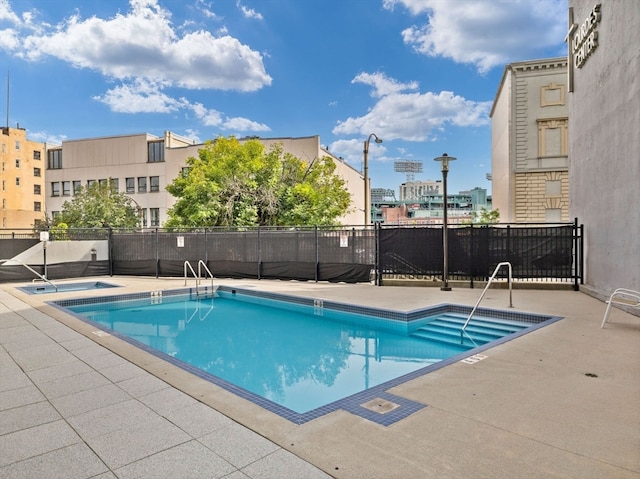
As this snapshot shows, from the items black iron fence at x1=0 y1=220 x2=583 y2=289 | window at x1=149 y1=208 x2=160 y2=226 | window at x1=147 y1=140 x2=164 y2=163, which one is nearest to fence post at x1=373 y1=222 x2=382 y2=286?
black iron fence at x1=0 y1=220 x2=583 y2=289

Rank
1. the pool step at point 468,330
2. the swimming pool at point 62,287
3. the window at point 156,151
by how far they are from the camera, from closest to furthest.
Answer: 1. the pool step at point 468,330
2. the swimming pool at point 62,287
3. the window at point 156,151

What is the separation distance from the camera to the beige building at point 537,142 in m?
28.1

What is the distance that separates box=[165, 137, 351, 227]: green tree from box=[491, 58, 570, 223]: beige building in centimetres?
Answer: 1322

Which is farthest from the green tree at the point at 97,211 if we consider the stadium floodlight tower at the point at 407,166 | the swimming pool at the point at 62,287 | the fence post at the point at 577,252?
the stadium floodlight tower at the point at 407,166

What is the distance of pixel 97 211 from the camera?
32.9 metres

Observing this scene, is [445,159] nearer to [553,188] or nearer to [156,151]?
[553,188]

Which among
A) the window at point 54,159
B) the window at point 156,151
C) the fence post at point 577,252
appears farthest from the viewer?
the window at point 54,159

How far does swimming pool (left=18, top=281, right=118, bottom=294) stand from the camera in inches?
530

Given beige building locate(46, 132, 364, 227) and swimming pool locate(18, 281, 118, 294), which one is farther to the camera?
beige building locate(46, 132, 364, 227)

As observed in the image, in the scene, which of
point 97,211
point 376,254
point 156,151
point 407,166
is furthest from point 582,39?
point 407,166

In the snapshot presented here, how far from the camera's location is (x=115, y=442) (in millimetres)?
3061

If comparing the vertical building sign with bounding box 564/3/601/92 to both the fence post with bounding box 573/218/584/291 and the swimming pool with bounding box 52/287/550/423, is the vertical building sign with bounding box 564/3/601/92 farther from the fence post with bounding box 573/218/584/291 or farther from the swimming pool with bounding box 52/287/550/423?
the swimming pool with bounding box 52/287/550/423

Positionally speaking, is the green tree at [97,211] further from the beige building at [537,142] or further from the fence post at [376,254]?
the beige building at [537,142]

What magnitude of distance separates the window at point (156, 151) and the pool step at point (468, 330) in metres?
39.8
